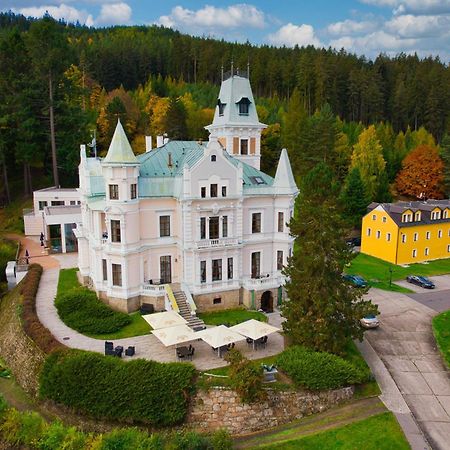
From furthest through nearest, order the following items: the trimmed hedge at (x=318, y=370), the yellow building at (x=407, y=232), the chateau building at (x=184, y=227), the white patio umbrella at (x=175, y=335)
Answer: the yellow building at (x=407, y=232), the chateau building at (x=184, y=227), the white patio umbrella at (x=175, y=335), the trimmed hedge at (x=318, y=370)

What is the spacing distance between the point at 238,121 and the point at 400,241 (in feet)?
82.0

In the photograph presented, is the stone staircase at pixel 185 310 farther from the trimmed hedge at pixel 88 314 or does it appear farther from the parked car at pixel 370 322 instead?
the parked car at pixel 370 322

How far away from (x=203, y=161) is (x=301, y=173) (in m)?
37.2

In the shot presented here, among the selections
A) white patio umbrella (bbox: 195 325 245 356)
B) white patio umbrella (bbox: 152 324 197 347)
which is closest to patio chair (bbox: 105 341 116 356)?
white patio umbrella (bbox: 152 324 197 347)

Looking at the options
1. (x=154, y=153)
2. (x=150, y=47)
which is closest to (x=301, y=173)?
Answer: (x=154, y=153)

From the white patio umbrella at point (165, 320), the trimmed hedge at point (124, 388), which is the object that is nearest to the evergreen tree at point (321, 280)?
the white patio umbrella at point (165, 320)

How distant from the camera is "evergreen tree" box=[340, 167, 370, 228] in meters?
57.9

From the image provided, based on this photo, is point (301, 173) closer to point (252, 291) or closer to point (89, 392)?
point (252, 291)

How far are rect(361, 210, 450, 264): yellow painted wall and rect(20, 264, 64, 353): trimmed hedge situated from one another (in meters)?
37.1

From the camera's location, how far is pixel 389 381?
27.5 metres

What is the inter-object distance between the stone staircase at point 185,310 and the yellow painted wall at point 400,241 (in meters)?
29.2

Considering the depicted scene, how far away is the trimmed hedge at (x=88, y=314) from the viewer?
3016 cm

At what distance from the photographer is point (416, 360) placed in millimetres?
30141

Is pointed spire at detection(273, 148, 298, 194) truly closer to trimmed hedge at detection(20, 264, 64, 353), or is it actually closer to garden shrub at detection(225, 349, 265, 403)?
garden shrub at detection(225, 349, 265, 403)
